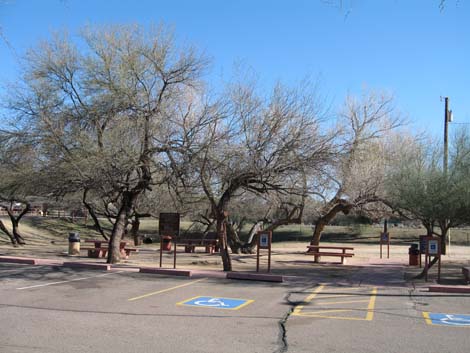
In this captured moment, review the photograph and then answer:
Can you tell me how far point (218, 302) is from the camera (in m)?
11.4

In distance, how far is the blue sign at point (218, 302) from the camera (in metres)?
10.9

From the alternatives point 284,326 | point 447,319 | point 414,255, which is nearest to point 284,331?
point 284,326

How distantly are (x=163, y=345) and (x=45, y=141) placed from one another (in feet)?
39.6

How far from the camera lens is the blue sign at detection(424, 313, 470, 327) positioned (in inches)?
364

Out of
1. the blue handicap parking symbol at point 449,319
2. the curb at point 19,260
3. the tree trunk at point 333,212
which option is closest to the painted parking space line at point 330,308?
the blue handicap parking symbol at point 449,319

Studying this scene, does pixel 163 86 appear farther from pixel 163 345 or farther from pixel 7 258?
pixel 163 345

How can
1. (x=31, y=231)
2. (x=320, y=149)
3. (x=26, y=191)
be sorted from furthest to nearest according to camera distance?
(x=31, y=231), (x=26, y=191), (x=320, y=149)

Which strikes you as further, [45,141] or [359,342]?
[45,141]

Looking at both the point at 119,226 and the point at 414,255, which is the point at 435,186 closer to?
the point at 414,255

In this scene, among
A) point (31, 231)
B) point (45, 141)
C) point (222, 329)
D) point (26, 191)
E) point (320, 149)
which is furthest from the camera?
point (31, 231)

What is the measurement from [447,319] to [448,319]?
0.06 feet

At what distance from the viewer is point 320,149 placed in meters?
16.5

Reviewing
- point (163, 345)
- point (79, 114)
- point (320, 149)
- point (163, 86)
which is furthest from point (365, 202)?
point (163, 345)

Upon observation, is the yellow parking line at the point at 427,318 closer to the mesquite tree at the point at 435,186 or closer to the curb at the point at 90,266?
the mesquite tree at the point at 435,186
